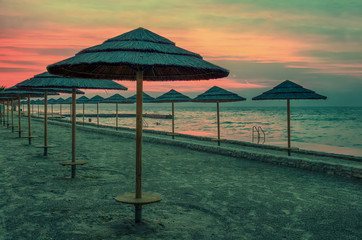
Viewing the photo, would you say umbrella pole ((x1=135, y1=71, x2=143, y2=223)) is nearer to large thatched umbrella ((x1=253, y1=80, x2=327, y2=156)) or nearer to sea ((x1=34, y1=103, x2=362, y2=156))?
large thatched umbrella ((x1=253, y1=80, x2=327, y2=156))

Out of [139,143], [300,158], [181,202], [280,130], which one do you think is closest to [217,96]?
[300,158]

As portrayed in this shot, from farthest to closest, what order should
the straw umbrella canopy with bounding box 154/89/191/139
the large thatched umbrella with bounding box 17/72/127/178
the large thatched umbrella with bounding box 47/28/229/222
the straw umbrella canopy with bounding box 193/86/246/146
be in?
the straw umbrella canopy with bounding box 154/89/191/139
the straw umbrella canopy with bounding box 193/86/246/146
the large thatched umbrella with bounding box 17/72/127/178
the large thatched umbrella with bounding box 47/28/229/222

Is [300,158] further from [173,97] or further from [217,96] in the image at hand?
[173,97]

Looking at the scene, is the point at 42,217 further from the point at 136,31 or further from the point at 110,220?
the point at 136,31

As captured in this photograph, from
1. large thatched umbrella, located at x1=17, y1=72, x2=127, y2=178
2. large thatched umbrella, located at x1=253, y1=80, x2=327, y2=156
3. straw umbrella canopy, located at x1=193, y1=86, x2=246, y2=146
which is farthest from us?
straw umbrella canopy, located at x1=193, y1=86, x2=246, y2=146

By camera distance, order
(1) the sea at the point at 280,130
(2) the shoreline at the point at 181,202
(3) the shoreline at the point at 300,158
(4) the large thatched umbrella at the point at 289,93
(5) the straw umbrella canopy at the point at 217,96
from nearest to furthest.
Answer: (2) the shoreline at the point at 181,202 < (3) the shoreline at the point at 300,158 < (4) the large thatched umbrella at the point at 289,93 < (5) the straw umbrella canopy at the point at 217,96 < (1) the sea at the point at 280,130

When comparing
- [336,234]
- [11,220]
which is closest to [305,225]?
[336,234]

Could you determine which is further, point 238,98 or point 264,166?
point 238,98

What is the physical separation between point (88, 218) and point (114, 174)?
3.38 metres

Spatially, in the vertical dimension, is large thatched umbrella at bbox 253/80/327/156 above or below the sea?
above

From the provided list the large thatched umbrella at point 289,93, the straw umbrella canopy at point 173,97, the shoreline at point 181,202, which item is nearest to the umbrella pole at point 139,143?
the shoreline at point 181,202

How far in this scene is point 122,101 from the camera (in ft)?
82.8

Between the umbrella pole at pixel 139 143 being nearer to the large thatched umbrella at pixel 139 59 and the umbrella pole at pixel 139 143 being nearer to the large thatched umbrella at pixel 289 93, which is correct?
the large thatched umbrella at pixel 139 59

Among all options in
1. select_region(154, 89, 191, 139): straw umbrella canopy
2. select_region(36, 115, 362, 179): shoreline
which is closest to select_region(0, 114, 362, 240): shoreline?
select_region(36, 115, 362, 179): shoreline
